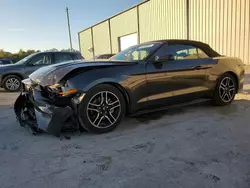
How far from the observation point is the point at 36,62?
803cm

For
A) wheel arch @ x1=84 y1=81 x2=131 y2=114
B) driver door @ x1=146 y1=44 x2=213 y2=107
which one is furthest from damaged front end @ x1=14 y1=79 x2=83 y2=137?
driver door @ x1=146 y1=44 x2=213 y2=107

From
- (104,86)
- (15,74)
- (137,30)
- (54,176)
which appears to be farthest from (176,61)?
(137,30)

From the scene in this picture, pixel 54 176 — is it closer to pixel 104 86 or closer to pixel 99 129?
pixel 99 129

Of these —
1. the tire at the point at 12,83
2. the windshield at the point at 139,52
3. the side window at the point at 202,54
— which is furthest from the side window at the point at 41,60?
the side window at the point at 202,54

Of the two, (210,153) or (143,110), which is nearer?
(210,153)

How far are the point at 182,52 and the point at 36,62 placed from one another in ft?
19.1

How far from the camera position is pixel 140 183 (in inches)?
79.3

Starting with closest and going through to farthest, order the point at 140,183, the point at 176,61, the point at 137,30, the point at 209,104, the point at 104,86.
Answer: the point at 140,183, the point at 104,86, the point at 176,61, the point at 209,104, the point at 137,30

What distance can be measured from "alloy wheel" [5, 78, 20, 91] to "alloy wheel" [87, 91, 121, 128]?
5766 mm

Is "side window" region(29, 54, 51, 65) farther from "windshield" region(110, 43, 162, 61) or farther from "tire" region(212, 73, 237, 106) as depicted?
"tire" region(212, 73, 237, 106)

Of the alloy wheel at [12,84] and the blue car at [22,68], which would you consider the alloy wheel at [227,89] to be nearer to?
the blue car at [22,68]

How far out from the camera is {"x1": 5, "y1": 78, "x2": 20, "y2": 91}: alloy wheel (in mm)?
7770

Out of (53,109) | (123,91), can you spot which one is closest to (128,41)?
(123,91)

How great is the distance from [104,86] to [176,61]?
60.2 inches
